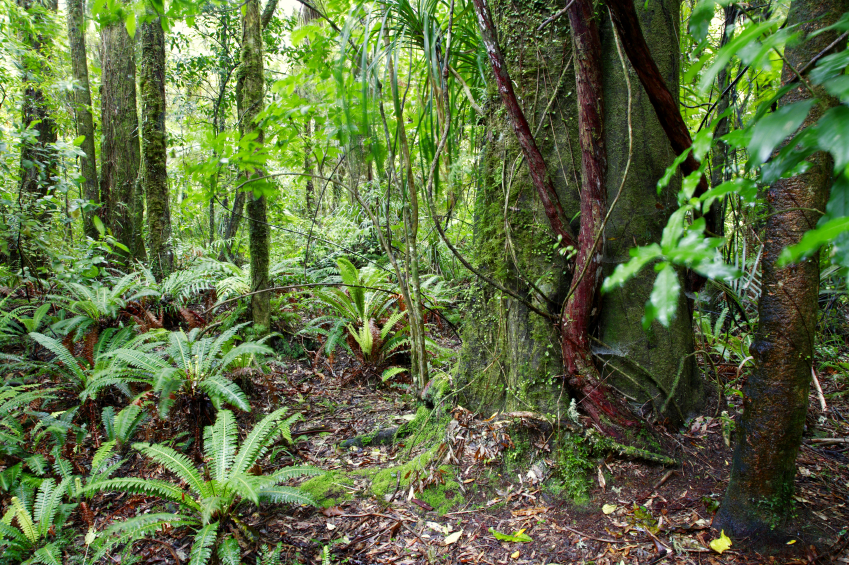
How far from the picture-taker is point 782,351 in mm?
1339

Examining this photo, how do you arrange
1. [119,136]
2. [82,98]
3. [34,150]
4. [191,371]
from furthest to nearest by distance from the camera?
1. [82,98]
2. [119,136]
3. [34,150]
4. [191,371]

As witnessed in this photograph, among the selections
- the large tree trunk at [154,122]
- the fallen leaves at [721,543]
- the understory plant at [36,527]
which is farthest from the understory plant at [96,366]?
the fallen leaves at [721,543]

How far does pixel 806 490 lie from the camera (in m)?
1.66

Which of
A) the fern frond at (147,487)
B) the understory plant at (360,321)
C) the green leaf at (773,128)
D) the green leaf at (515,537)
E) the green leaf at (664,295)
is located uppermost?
the green leaf at (773,128)

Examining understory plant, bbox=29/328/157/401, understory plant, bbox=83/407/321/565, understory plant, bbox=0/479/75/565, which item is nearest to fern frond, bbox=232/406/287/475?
understory plant, bbox=83/407/321/565

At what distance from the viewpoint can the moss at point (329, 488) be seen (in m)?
2.17

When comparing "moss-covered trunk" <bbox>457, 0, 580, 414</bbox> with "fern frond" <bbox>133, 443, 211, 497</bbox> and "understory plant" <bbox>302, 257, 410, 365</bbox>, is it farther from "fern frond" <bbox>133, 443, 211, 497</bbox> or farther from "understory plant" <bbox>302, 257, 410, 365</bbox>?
"understory plant" <bbox>302, 257, 410, 365</bbox>

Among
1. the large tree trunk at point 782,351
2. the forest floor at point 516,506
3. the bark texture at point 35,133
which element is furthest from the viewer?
the bark texture at point 35,133

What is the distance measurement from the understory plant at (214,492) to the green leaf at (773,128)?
197cm

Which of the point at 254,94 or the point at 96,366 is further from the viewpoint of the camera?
the point at 254,94

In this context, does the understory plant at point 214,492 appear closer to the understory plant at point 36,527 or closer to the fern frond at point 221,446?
the fern frond at point 221,446

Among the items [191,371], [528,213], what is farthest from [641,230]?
[191,371]

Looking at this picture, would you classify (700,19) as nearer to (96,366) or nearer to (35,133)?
(96,366)

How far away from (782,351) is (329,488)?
2.09m
